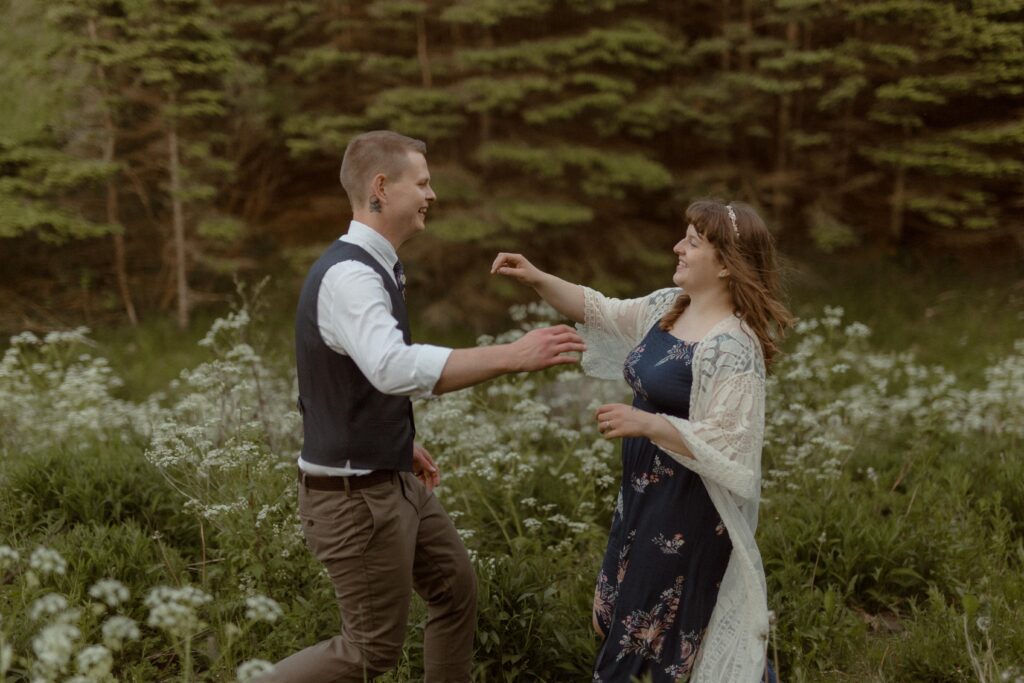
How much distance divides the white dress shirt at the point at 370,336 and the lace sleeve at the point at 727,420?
979 mm

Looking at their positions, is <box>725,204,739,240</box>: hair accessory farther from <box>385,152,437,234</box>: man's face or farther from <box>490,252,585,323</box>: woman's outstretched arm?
<box>385,152,437,234</box>: man's face

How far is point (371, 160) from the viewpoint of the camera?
314 centimetres

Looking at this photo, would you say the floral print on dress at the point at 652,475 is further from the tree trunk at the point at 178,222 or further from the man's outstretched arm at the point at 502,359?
the tree trunk at the point at 178,222

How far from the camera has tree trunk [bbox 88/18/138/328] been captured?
11812 mm

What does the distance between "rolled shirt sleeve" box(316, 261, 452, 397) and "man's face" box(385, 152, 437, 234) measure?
30 centimetres

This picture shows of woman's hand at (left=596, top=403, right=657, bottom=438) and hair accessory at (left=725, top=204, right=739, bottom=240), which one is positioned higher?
hair accessory at (left=725, top=204, right=739, bottom=240)

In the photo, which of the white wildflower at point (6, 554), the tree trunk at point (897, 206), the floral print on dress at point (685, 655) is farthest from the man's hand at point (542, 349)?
the tree trunk at point (897, 206)

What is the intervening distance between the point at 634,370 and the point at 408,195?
46.2 inches

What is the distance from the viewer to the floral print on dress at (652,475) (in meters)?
3.47

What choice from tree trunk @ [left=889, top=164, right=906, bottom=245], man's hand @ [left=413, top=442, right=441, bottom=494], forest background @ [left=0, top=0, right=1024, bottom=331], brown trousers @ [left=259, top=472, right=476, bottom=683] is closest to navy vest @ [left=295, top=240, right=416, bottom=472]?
brown trousers @ [left=259, top=472, right=476, bottom=683]

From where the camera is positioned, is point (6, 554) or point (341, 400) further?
point (341, 400)

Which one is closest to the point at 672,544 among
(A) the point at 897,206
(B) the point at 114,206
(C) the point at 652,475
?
(C) the point at 652,475

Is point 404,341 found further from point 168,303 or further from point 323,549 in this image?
point 168,303

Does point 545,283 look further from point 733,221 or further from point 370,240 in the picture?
point 370,240
